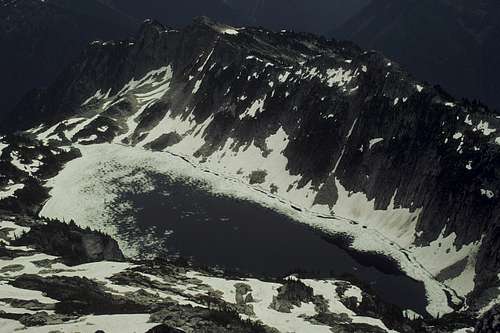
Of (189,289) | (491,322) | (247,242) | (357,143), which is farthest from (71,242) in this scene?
(491,322)

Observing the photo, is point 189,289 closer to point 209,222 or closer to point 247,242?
point 247,242

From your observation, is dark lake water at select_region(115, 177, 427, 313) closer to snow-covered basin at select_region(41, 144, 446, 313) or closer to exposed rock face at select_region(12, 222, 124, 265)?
snow-covered basin at select_region(41, 144, 446, 313)

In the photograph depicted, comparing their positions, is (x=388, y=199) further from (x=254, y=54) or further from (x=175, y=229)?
(x=254, y=54)

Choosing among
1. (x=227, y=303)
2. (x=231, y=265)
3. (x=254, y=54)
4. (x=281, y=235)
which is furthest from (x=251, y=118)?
(x=227, y=303)

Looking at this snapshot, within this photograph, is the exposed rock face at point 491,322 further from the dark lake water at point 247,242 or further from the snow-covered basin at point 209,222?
the snow-covered basin at point 209,222

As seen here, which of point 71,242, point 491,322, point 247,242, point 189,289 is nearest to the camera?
point 491,322

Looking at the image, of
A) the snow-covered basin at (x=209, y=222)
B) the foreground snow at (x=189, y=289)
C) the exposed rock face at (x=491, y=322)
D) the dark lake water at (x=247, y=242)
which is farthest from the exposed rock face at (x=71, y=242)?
the exposed rock face at (x=491, y=322)
